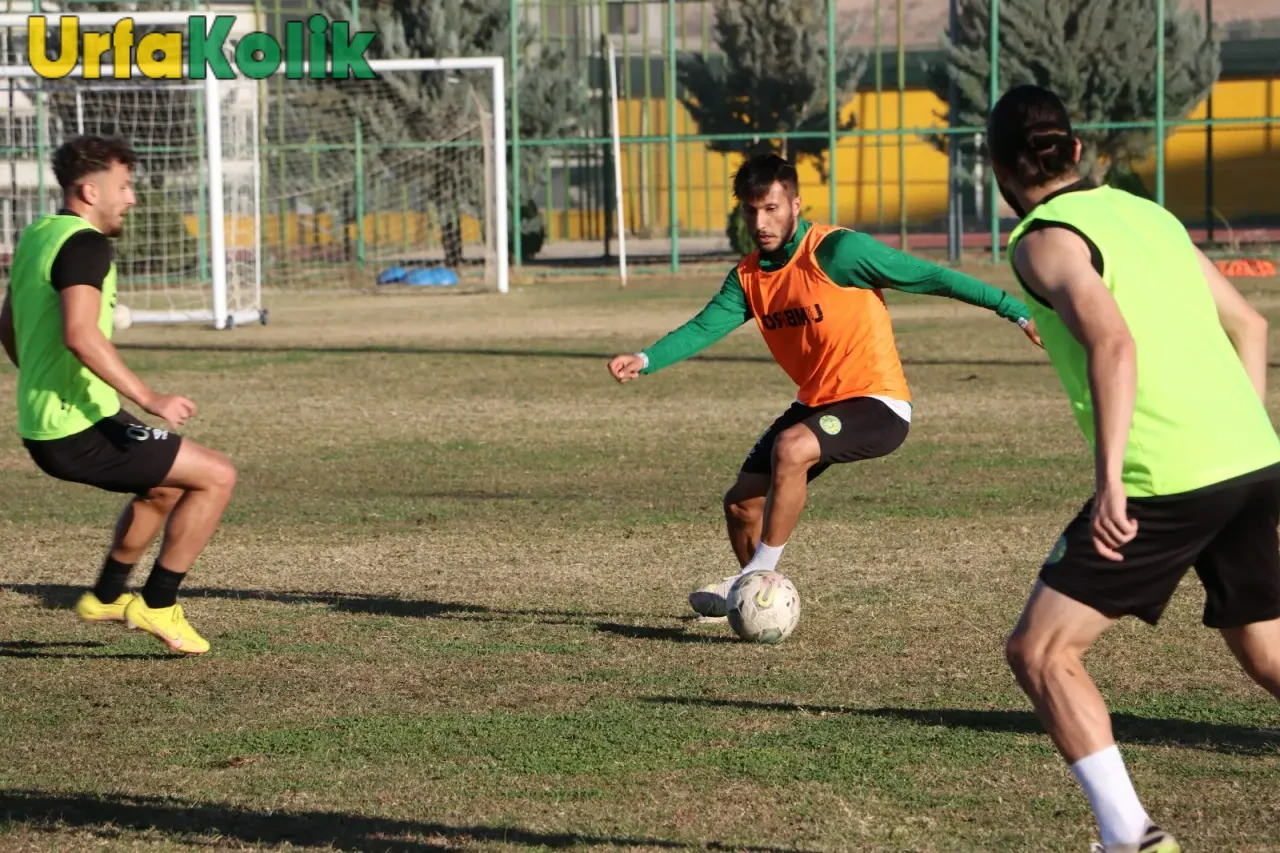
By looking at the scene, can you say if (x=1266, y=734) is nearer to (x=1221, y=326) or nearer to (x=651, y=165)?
(x=1221, y=326)

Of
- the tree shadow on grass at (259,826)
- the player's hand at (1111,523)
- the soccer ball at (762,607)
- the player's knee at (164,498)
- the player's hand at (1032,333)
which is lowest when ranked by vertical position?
the tree shadow on grass at (259,826)

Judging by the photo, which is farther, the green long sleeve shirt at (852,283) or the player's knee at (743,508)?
the player's knee at (743,508)

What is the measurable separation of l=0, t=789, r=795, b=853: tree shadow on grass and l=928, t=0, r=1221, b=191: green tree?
30.9 metres

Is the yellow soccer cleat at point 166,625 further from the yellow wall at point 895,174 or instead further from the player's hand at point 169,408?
the yellow wall at point 895,174

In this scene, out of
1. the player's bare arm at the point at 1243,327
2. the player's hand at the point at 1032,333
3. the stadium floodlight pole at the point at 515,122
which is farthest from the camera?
the stadium floodlight pole at the point at 515,122

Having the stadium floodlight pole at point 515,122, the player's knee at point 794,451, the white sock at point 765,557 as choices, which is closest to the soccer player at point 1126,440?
the player's knee at point 794,451

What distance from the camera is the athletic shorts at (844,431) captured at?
731cm

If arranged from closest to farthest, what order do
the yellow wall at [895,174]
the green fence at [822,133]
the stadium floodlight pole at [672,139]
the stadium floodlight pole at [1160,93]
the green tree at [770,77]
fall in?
the stadium floodlight pole at [1160,93]
the stadium floodlight pole at [672,139]
the green fence at [822,133]
the green tree at [770,77]
the yellow wall at [895,174]

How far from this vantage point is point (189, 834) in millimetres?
4918

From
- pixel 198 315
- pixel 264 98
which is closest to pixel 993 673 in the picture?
pixel 198 315

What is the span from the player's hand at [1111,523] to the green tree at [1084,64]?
31.4 meters

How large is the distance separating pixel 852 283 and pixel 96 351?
2948 millimetres

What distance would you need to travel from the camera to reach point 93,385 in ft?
21.9

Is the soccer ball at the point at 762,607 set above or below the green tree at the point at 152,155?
below
